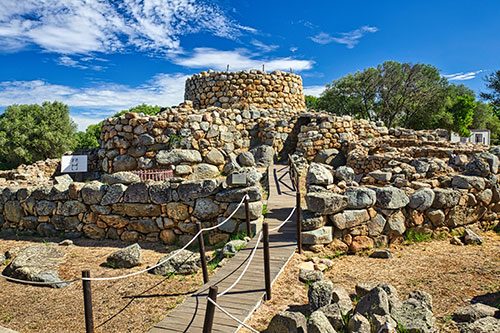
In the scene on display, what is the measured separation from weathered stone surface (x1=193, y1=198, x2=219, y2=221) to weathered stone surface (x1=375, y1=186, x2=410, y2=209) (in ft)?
12.2

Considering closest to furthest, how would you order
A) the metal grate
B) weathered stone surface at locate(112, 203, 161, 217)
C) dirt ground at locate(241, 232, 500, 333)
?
dirt ground at locate(241, 232, 500, 333)
weathered stone surface at locate(112, 203, 161, 217)
the metal grate

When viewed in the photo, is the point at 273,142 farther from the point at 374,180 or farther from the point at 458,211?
the point at 458,211

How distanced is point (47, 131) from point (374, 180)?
1306 inches

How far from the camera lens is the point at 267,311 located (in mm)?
5324

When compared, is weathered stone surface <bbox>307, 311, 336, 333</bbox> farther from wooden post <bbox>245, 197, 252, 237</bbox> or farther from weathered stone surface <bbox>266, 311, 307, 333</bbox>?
wooden post <bbox>245, 197, 252, 237</bbox>

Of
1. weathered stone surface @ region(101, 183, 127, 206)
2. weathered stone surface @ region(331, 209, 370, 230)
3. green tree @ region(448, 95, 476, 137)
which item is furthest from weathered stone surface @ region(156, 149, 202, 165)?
green tree @ region(448, 95, 476, 137)

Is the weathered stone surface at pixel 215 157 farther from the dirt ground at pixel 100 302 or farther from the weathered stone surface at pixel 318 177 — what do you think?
the dirt ground at pixel 100 302

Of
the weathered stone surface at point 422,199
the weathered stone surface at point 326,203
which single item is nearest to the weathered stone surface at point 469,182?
the weathered stone surface at point 422,199

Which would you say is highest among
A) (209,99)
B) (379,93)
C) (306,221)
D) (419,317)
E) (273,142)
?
(379,93)

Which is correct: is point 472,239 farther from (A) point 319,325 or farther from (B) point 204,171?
(B) point 204,171

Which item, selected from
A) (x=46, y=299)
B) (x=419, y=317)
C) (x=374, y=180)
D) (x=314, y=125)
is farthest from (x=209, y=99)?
(x=419, y=317)

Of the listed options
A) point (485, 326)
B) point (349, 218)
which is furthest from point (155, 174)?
point (485, 326)

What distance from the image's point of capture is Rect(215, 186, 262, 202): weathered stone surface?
8180 mm

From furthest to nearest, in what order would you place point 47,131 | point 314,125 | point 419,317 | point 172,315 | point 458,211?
point 47,131 < point 314,125 < point 458,211 < point 172,315 < point 419,317
